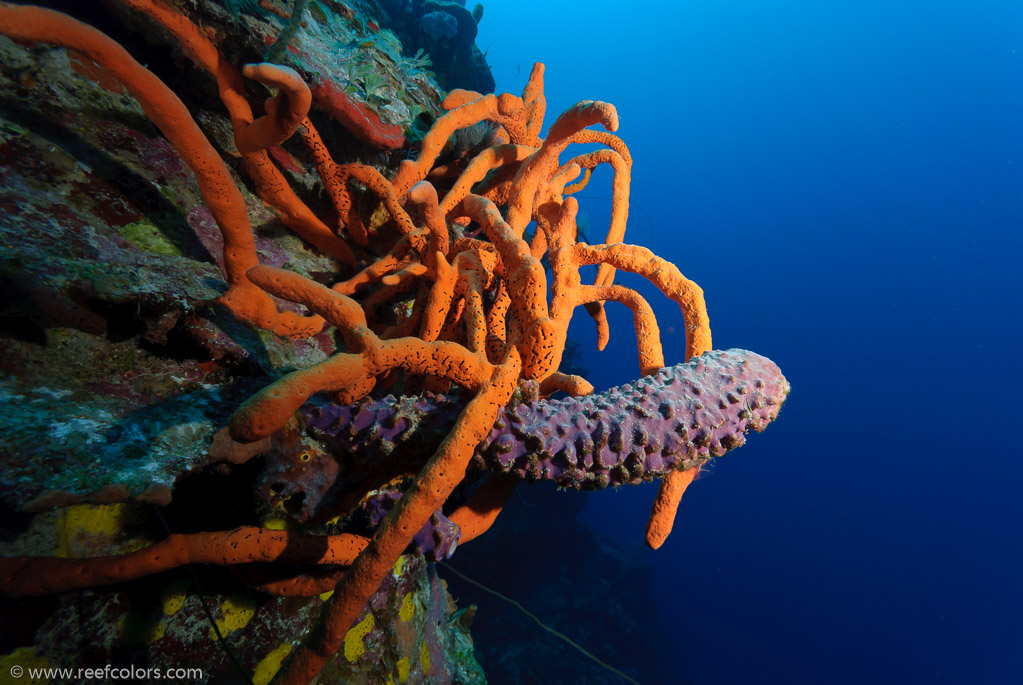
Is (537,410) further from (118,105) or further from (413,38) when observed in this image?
(413,38)

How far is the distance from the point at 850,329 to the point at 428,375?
194 feet

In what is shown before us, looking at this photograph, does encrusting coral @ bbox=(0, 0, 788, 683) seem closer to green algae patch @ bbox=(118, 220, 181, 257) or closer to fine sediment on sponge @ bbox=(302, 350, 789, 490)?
fine sediment on sponge @ bbox=(302, 350, 789, 490)

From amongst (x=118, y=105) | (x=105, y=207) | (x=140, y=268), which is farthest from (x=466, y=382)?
(x=118, y=105)

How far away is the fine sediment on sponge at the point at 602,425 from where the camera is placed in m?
1.25

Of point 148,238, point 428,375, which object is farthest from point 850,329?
point 148,238

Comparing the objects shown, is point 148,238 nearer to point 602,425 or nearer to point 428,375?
point 428,375

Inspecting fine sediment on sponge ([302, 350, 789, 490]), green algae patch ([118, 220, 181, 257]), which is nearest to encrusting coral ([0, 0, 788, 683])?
fine sediment on sponge ([302, 350, 789, 490])

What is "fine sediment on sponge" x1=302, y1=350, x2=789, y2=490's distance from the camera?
1.25m

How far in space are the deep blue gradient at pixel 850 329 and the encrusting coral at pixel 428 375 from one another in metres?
8.08

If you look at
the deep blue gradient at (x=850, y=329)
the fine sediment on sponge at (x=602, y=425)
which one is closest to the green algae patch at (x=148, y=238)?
the fine sediment on sponge at (x=602, y=425)

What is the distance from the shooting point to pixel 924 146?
191 feet

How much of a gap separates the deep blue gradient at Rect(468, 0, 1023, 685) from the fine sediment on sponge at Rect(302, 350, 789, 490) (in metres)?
8.65

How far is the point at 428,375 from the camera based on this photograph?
5.40 feet

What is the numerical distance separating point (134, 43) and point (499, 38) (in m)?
144
